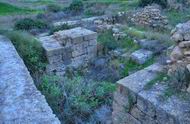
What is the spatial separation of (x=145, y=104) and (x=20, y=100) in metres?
1.79

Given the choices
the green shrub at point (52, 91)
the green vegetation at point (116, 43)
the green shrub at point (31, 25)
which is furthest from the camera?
the green shrub at point (31, 25)

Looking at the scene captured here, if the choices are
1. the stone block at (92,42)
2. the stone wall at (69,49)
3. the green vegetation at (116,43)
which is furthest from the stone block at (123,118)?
the green vegetation at (116,43)

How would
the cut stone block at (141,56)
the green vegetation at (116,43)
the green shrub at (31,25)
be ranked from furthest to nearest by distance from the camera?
the green shrub at (31,25) < the green vegetation at (116,43) < the cut stone block at (141,56)

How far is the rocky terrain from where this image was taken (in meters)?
3.93

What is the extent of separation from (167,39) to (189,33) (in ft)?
12.3

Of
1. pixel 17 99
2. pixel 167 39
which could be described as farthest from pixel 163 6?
pixel 17 99

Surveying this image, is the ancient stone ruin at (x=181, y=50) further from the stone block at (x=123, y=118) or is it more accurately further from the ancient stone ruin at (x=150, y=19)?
the ancient stone ruin at (x=150, y=19)

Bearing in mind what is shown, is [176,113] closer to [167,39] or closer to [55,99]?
[55,99]

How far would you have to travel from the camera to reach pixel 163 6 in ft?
50.2

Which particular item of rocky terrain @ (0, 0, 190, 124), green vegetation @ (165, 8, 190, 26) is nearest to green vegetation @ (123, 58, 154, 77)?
rocky terrain @ (0, 0, 190, 124)

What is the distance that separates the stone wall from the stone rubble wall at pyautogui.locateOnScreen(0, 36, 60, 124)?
2.36 meters

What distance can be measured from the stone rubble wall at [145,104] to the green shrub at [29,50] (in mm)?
2526

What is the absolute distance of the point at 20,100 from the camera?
375 centimetres

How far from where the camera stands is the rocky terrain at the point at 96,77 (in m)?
3.93
